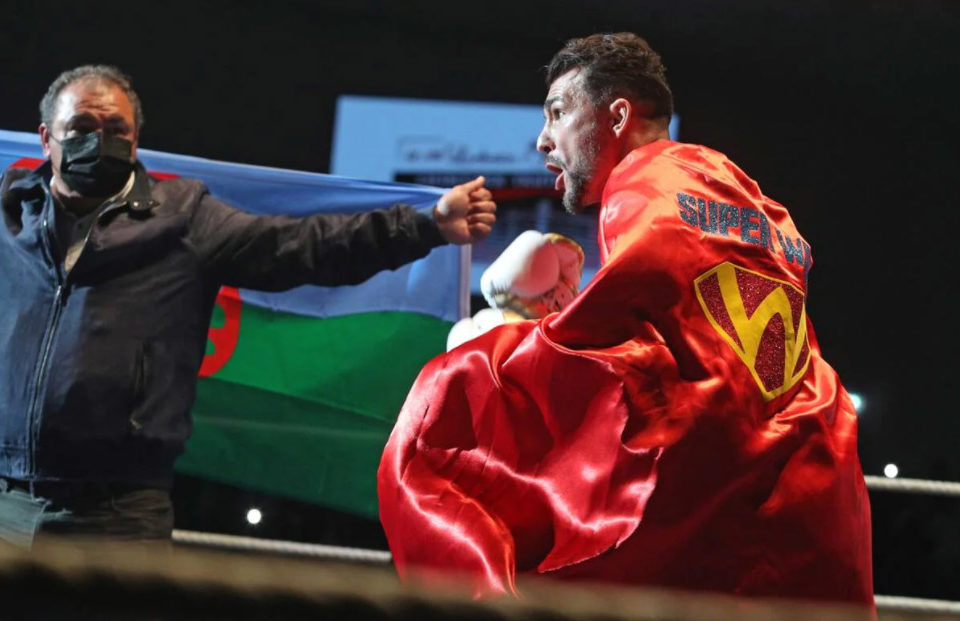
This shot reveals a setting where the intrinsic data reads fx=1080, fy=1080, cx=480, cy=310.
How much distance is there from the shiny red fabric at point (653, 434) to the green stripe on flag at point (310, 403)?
1025mm

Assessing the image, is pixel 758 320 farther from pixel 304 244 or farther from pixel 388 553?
pixel 388 553

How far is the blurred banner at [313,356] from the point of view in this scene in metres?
2.27

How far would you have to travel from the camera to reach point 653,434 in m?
1.13

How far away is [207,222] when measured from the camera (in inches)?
70.6

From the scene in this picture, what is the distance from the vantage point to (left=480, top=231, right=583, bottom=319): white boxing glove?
1839 mm

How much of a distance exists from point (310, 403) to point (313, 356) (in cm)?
10

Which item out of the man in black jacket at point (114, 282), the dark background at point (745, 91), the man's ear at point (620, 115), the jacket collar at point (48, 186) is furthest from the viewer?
the dark background at point (745, 91)

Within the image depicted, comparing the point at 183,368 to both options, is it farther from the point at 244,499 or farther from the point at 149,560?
the point at 244,499

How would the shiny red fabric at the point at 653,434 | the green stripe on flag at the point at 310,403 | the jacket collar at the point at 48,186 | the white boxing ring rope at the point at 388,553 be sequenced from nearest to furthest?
1. the shiny red fabric at the point at 653,434
2. the jacket collar at the point at 48,186
3. the white boxing ring rope at the point at 388,553
4. the green stripe on flag at the point at 310,403

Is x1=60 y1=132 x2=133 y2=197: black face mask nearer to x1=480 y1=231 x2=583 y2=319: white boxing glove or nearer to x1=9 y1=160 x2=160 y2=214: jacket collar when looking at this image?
x1=9 y1=160 x2=160 y2=214: jacket collar

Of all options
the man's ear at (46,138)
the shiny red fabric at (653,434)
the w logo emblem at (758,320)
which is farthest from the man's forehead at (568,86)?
the man's ear at (46,138)

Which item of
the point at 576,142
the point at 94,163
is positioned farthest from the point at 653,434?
the point at 94,163

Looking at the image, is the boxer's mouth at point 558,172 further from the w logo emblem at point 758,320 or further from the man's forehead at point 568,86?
the w logo emblem at point 758,320

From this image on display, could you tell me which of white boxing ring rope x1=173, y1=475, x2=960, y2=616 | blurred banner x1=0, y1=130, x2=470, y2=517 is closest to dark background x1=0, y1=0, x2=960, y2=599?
blurred banner x1=0, y1=130, x2=470, y2=517
